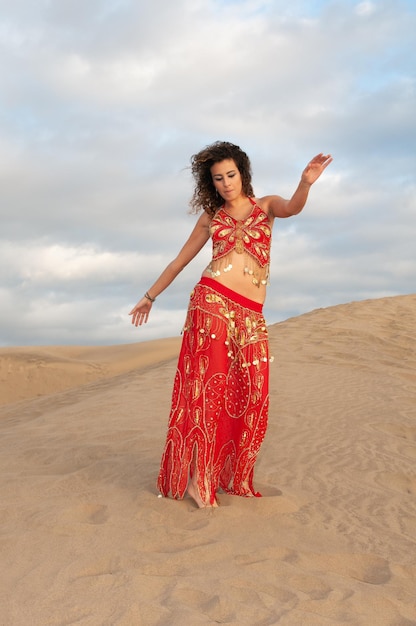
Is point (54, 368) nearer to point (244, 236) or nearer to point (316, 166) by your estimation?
point (244, 236)

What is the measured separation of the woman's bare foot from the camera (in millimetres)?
4895

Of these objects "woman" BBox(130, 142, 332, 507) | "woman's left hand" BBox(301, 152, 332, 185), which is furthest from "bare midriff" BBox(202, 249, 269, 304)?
"woman's left hand" BBox(301, 152, 332, 185)

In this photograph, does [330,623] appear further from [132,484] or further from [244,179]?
[244,179]

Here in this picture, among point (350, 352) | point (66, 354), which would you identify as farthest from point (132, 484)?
point (66, 354)

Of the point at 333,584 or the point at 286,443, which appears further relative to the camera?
the point at 286,443

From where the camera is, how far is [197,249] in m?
5.37

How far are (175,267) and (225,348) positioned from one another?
0.80m

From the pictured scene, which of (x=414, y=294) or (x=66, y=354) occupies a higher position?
(x=414, y=294)

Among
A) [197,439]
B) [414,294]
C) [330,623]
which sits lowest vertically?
[330,623]

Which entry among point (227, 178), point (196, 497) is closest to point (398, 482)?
point (196, 497)

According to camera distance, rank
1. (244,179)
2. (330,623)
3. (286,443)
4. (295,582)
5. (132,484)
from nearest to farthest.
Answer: (330,623) < (295,582) < (244,179) < (132,484) < (286,443)

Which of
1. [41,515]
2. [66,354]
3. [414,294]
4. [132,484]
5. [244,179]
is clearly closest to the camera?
[41,515]

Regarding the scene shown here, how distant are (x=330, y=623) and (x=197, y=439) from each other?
1.83 metres

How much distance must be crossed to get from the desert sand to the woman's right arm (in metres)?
1.33
